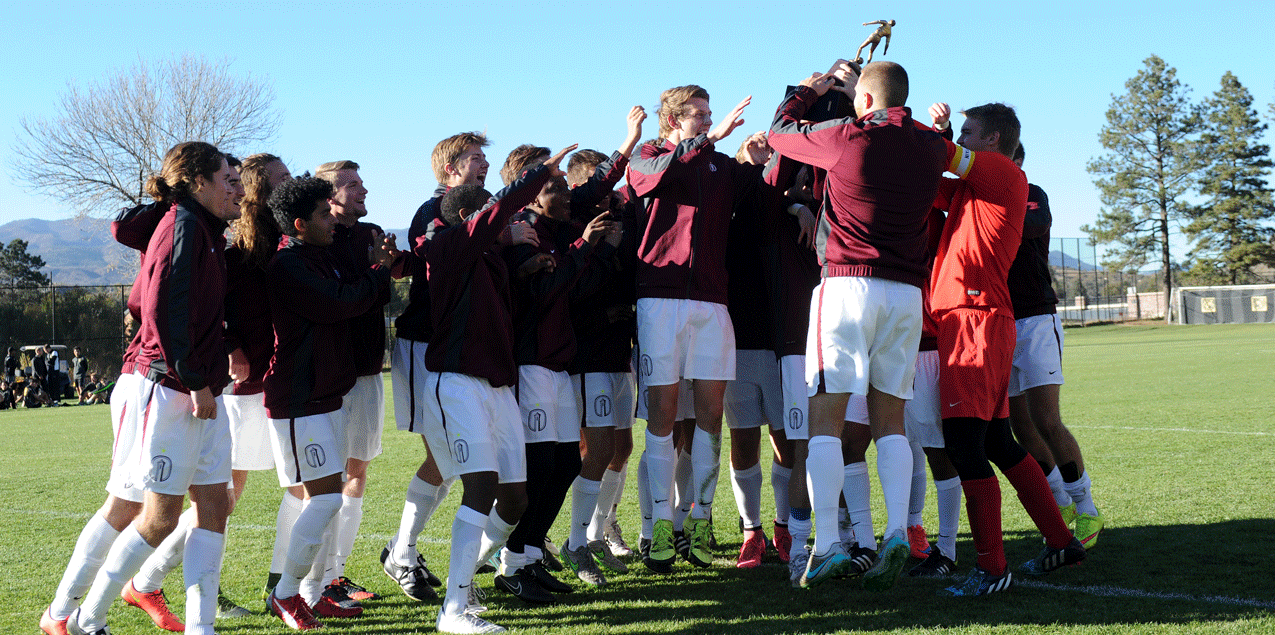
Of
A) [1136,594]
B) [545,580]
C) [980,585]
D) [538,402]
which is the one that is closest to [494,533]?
[545,580]

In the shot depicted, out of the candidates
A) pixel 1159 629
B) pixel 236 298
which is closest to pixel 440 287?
pixel 236 298

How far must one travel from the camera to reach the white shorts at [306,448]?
14.7 ft

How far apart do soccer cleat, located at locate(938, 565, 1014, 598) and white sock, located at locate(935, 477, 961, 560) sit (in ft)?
1.77

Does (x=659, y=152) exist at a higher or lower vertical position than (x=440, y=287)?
higher

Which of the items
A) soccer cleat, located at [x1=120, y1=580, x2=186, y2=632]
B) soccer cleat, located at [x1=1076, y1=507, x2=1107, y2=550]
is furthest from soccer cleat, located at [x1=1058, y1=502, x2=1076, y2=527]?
soccer cleat, located at [x1=120, y1=580, x2=186, y2=632]

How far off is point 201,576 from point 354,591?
119 cm

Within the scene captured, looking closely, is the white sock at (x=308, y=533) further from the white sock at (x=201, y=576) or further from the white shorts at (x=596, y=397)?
the white shorts at (x=596, y=397)

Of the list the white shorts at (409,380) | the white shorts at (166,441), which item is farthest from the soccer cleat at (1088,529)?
the white shorts at (166,441)

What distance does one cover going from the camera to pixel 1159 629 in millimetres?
3848

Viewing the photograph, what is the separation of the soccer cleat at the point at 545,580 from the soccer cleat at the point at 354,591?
0.87 metres

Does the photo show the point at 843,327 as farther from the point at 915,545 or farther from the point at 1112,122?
the point at 1112,122

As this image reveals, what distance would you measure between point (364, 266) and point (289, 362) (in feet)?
2.37

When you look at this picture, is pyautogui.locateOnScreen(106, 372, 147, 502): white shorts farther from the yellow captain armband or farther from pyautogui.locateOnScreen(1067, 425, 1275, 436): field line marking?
pyautogui.locateOnScreen(1067, 425, 1275, 436): field line marking

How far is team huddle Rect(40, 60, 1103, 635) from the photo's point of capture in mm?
4145
